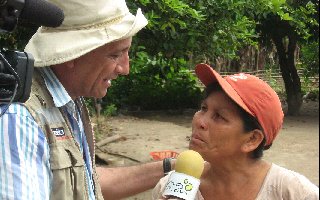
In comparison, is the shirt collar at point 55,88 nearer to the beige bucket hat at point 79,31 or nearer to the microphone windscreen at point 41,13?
the beige bucket hat at point 79,31

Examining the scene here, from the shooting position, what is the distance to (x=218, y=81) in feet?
7.35

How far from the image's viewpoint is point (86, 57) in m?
1.78

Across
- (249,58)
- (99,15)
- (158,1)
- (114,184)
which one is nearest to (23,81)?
(99,15)

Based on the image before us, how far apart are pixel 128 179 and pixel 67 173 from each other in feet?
3.54

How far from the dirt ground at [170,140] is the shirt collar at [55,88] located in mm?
4658

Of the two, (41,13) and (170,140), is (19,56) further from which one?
(170,140)

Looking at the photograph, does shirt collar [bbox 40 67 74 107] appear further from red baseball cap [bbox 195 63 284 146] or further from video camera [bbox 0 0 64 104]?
red baseball cap [bbox 195 63 284 146]

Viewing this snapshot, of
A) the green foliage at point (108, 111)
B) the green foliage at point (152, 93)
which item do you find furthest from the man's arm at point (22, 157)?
the green foliage at point (152, 93)

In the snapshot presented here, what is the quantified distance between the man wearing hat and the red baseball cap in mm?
511

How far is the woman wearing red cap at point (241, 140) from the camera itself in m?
2.21

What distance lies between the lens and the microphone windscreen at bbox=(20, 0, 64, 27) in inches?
45.1

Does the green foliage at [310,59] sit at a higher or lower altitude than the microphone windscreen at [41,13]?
lower

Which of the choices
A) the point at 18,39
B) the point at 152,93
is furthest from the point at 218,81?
the point at 152,93

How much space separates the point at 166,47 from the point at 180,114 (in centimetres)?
822
